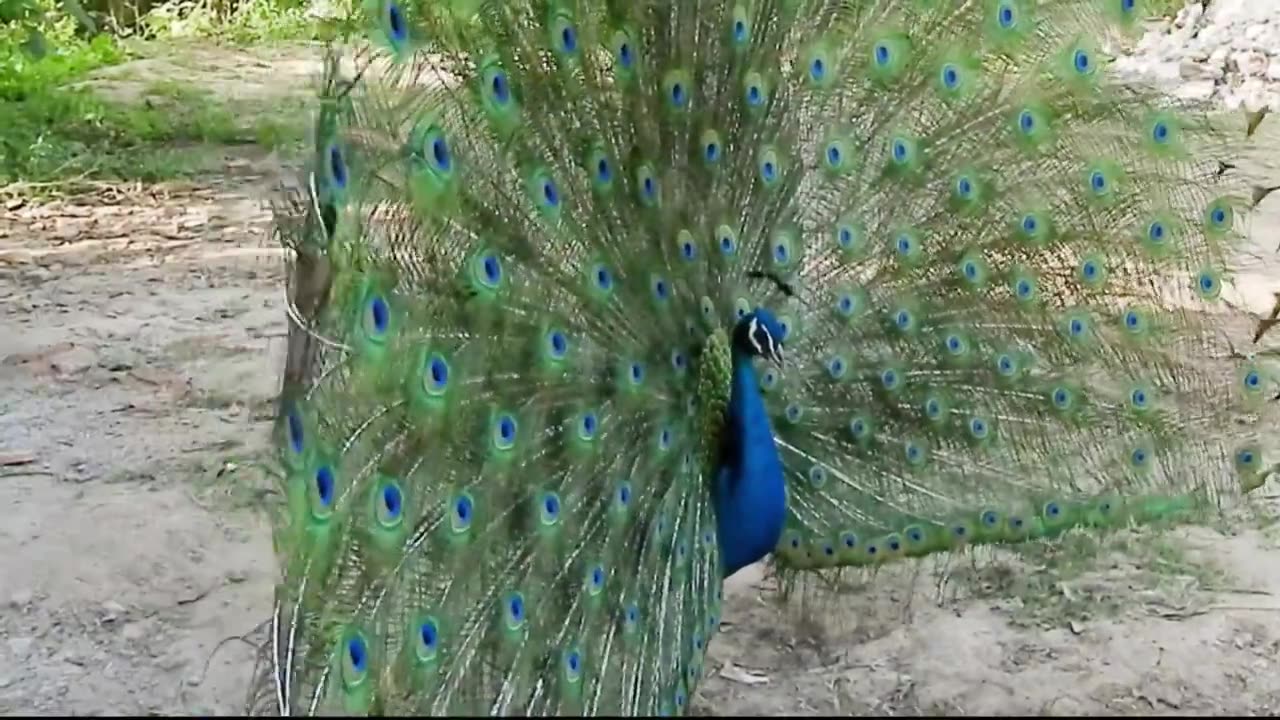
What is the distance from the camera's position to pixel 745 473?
2.62 metres

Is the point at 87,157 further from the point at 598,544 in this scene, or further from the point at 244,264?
the point at 598,544

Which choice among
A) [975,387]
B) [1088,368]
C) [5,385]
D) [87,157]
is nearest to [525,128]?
[975,387]

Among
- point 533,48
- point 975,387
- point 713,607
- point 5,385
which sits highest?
point 533,48

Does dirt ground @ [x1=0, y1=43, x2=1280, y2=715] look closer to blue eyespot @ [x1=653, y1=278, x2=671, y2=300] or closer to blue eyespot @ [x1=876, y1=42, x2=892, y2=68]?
blue eyespot @ [x1=653, y1=278, x2=671, y2=300]

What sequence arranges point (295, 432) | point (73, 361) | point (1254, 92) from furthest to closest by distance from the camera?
point (1254, 92) < point (73, 361) < point (295, 432)

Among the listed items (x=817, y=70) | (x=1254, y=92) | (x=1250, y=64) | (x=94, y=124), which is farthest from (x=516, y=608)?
(x=1250, y=64)

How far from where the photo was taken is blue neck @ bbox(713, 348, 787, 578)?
262 centimetres

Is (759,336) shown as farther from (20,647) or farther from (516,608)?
(20,647)

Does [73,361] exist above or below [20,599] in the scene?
above

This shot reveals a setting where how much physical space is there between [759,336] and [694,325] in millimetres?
137

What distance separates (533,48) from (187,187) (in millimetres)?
4760

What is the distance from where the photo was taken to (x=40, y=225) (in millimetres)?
6363

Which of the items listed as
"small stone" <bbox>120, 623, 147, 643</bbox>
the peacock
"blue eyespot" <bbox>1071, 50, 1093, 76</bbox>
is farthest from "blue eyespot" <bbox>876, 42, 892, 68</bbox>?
"small stone" <bbox>120, 623, 147, 643</bbox>

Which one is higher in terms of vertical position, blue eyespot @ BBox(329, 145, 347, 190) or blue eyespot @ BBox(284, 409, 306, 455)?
blue eyespot @ BBox(329, 145, 347, 190)
